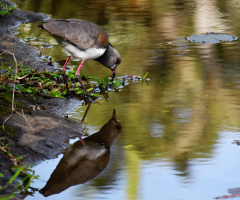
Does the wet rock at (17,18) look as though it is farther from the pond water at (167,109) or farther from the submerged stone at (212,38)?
the submerged stone at (212,38)

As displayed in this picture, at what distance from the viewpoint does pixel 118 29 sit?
908 cm

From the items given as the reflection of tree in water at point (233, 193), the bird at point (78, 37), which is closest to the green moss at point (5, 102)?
the bird at point (78, 37)

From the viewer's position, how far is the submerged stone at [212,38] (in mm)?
8109

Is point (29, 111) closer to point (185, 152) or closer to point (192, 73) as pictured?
point (185, 152)

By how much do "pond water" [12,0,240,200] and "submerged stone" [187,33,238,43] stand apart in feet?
0.43

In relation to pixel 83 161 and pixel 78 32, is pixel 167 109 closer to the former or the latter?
pixel 78 32

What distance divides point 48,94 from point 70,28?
2.50 feet

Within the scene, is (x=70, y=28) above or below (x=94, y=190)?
above

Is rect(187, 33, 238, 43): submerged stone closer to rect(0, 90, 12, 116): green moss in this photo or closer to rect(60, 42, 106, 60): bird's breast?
rect(60, 42, 106, 60): bird's breast

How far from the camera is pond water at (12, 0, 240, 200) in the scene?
3939 millimetres

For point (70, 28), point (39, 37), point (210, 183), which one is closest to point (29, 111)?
point (70, 28)

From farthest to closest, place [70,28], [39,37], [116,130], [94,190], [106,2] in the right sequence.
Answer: [106,2] → [39,37] → [70,28] → [116,130] → [94,190]

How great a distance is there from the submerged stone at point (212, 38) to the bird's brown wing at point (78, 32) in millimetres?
2606

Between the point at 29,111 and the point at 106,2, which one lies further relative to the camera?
the point at 106,2
